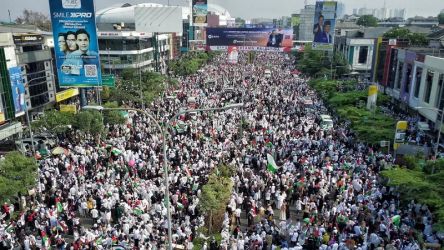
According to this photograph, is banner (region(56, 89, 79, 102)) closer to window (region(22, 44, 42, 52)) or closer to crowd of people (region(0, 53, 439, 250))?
window (region(22, 44, 42, 52))

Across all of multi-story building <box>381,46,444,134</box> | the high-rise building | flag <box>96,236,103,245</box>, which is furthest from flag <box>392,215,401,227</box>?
the high-rise building

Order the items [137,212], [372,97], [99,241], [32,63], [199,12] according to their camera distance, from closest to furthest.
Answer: [99,241], [137,212], [372,97], [32,63], [199,12]

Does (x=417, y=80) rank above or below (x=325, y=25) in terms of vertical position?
below

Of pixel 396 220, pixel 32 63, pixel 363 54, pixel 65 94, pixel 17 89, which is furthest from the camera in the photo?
pixel 363 54

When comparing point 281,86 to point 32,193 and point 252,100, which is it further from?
point 32,193

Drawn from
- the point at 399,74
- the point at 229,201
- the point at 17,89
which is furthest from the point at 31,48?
the point at 399,74

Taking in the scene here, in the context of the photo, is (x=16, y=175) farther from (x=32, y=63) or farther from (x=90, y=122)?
(x=32, y=63)

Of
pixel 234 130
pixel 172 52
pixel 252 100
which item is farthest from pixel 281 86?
pixel 172 52

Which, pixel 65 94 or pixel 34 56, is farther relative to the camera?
pixel 65 94
